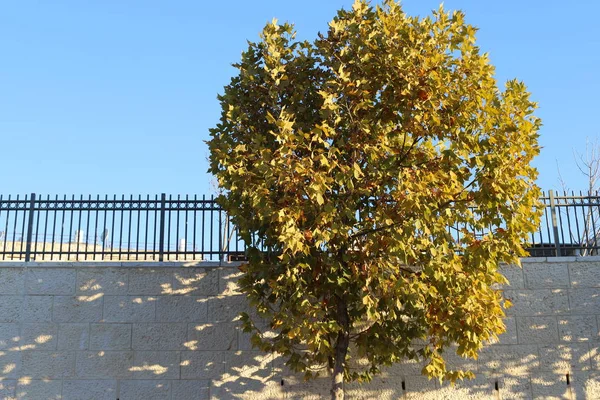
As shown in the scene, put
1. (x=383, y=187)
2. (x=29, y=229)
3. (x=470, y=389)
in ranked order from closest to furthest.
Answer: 1. (x=383, y=187)
2. (x=470, y=389)
3. (x=29, y=229)

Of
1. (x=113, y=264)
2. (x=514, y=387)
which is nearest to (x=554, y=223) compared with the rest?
(x=514, y=387)

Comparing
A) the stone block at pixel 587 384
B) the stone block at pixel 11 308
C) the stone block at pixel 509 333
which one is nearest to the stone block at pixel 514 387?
the stone block at pixel 509 333

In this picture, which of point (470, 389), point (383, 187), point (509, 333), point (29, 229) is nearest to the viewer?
point (383, 187)

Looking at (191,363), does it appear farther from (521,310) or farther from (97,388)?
(521,310)

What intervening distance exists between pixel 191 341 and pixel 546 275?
4886 millimetres

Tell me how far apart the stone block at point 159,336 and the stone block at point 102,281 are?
572 mm

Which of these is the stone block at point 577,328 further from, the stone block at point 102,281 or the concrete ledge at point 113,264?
the stone block at point 102,281

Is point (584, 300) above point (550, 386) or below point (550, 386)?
above

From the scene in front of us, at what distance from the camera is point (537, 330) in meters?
9.52

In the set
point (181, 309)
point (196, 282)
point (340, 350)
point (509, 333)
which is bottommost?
point (340, 350)

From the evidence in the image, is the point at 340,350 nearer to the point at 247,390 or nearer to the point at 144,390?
the point at 247,390

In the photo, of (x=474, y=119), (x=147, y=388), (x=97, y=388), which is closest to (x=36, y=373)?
(x=97, y=388)

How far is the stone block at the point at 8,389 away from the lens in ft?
30.3

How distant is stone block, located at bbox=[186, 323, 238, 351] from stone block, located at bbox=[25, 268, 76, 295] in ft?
5.72
